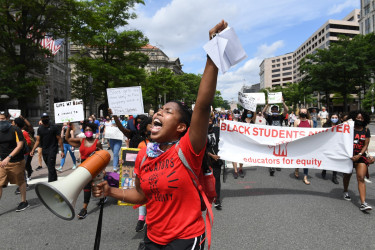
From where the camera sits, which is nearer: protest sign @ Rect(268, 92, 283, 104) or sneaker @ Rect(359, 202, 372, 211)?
sneaker @ Rect(359, 202, 372, 211)

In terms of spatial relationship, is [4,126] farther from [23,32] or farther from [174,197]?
[23,32]

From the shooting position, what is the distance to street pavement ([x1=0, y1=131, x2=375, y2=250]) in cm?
359

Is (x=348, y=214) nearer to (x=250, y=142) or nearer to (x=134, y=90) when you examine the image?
(x=250, y=142)

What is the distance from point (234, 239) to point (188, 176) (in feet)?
8.13

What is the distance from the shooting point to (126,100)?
21.3 feet

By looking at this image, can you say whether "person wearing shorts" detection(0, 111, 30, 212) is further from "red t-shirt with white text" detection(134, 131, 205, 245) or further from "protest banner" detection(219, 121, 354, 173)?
"red t-shirt with white text" detection(134, 131, 205, 245)

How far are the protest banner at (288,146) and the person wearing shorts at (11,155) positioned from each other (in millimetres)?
4068

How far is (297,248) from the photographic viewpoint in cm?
339

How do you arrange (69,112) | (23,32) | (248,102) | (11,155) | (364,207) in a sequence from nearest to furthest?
(364,207) → (11,155) → (69,112) → (248,102) → (23,32)

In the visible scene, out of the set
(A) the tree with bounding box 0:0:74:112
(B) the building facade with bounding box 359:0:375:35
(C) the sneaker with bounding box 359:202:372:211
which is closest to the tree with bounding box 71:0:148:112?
(A) the tree with bounding box 0:0:74:112

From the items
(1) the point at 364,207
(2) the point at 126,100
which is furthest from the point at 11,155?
(1) the point at 364,207

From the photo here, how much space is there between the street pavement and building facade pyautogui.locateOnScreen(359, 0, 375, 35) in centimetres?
6158

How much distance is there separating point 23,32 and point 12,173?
54.4 ft

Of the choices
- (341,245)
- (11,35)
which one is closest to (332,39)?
(11,35)
